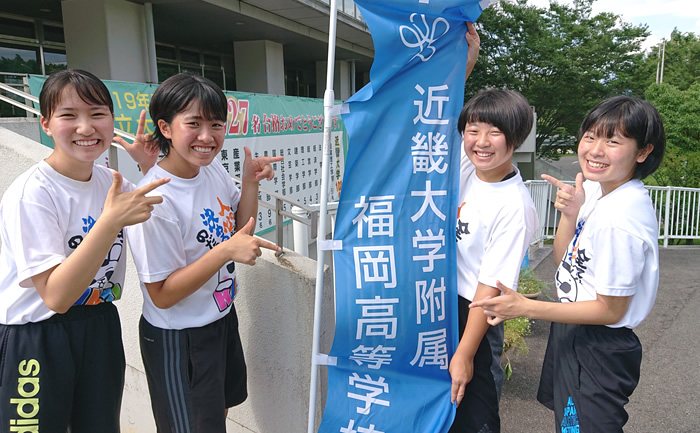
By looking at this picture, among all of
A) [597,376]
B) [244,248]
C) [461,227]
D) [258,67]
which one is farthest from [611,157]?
[258,67]

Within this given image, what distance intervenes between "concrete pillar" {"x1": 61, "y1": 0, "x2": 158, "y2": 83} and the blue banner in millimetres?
9278

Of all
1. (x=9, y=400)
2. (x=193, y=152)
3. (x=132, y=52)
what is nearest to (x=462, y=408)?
(x=193, y=152)

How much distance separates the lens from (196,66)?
611 inches

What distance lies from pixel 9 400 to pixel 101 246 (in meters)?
0.73

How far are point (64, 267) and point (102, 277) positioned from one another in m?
→ 0.29

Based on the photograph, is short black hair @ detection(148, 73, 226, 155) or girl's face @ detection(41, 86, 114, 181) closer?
girl's face @ detection(41, 86, 114, 181)

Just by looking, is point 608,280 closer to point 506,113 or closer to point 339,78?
Result: point 506,113

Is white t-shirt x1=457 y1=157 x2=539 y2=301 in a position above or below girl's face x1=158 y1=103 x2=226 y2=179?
below

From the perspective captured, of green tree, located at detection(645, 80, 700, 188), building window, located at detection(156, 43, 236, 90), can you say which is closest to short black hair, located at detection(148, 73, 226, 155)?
building window, located at detection(156, 43, 236, 90)

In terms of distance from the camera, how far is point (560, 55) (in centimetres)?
1855

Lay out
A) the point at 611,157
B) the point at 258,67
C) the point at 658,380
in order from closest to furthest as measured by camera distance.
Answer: the point at 611,157, the point at 658,380, the point at 258,67

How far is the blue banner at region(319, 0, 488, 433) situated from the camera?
6.82ft

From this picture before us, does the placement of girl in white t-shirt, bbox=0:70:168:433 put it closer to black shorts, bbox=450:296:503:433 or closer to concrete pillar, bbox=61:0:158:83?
black shorts, bbox=450:296:503:433

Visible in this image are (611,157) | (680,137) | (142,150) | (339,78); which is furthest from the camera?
(339,78)
